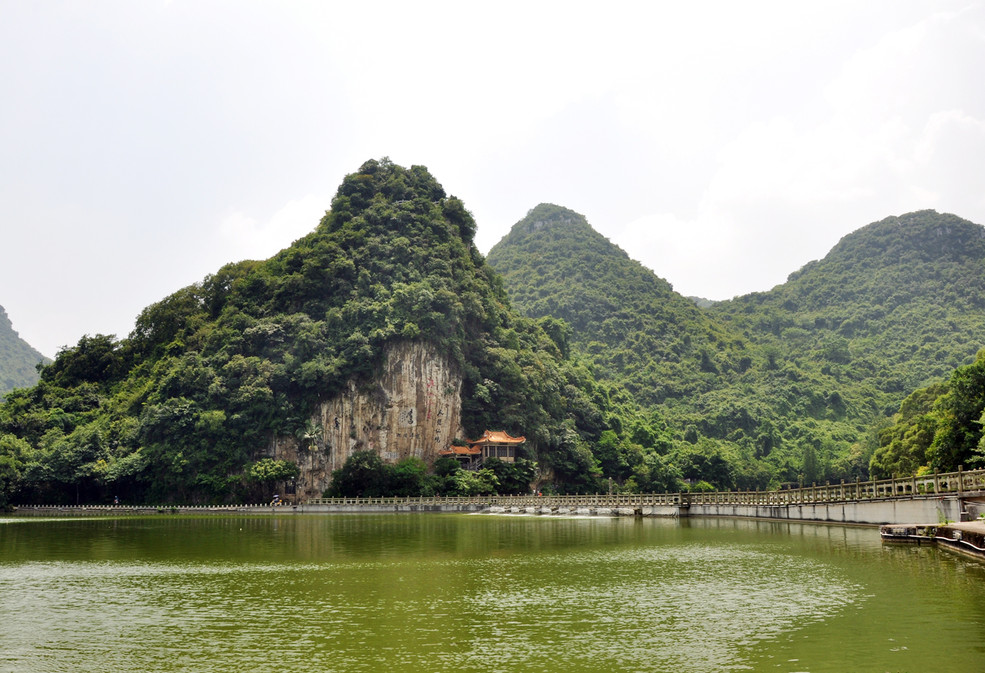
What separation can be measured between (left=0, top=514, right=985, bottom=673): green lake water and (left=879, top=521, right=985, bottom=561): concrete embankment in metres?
0.70

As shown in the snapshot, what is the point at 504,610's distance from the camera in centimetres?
1859

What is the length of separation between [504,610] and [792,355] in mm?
161955

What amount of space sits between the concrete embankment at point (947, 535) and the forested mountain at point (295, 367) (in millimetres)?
73035

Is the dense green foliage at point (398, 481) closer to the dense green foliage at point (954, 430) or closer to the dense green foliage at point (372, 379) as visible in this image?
the dense green foliage at point (372, 379)

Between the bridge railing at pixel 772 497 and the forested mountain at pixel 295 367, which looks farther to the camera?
the forested mountain at pixel 295 367

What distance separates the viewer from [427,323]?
342 feet

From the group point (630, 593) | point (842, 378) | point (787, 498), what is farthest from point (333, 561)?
point (842, 378)

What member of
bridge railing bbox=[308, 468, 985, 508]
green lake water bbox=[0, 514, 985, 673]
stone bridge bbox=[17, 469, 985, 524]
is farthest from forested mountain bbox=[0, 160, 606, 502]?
green lake water bbox=[0, 514, 985, 673]

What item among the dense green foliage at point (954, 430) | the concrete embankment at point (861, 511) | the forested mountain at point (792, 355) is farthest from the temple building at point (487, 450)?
the dense green foliage at point (954, 430)

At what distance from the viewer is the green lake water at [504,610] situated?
1388 centimetres

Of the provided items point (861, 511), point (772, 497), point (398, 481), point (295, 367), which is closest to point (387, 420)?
point (398, 481)

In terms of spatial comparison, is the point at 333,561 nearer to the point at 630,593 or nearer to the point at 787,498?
the point at 630,593

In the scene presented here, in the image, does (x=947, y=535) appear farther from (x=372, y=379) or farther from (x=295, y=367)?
(x=295, y=367)

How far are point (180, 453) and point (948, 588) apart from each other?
8855 centimetres
